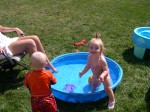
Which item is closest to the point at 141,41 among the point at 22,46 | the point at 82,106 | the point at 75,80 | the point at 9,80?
the point at 75,80

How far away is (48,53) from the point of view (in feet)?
19.0

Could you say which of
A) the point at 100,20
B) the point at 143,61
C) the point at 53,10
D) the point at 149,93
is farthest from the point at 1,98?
the point at 53,10

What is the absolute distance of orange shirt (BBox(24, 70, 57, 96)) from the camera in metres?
3.20

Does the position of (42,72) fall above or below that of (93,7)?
above

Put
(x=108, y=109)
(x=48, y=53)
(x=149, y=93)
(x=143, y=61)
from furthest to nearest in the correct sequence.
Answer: (x=48, y=53)
(x=143, y=61)
(x=149, y=93)
(x=108, y=109)

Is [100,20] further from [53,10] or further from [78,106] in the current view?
[78,106]

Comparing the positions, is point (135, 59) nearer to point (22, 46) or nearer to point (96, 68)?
point (96, 68)

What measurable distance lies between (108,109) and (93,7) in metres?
5.32

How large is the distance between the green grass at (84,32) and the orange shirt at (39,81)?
2.77 feet

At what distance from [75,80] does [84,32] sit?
6.77 feet

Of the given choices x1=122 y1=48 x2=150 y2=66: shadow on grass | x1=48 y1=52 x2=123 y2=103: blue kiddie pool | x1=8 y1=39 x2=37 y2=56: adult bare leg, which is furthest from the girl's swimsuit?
x1=122 y1=48 x2=150 y2=66: shadow on grass

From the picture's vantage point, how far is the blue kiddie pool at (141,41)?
505cm

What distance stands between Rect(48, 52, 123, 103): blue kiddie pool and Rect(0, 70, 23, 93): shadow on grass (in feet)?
2.14

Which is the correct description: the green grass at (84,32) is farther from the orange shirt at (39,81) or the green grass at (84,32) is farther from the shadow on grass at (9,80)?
the orange shirt at (39,81)
